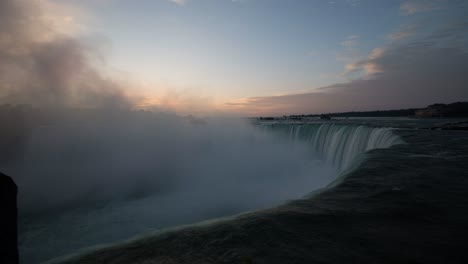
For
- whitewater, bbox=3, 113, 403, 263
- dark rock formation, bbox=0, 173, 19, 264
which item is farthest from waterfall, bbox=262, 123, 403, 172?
dark rock formation, bbox=0, 173, 19, 264

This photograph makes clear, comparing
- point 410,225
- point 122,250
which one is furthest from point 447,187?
point 122,250

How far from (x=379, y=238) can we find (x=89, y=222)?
1136 centimetres

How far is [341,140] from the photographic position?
68.4ft

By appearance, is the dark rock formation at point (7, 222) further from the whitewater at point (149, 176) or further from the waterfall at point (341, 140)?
the waterfall at point (341, 140)

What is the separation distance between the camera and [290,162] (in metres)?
25.0

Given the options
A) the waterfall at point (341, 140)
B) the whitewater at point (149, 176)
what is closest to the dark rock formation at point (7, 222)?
the whitewater at point (149, 176)

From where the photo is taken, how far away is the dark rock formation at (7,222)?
2079 millimetres

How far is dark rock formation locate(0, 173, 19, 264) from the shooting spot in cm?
208

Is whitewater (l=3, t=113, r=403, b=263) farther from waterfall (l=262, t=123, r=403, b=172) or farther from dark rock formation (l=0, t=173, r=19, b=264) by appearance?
dark rock formation (l=0, t=173, r=19, b=264)

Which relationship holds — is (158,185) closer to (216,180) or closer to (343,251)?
(216,180)

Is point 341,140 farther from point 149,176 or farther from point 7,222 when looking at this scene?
point 7,222

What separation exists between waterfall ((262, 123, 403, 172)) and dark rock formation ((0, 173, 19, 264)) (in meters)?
10.4

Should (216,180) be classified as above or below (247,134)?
below

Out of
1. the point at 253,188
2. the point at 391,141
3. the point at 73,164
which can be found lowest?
the point at 253,188
